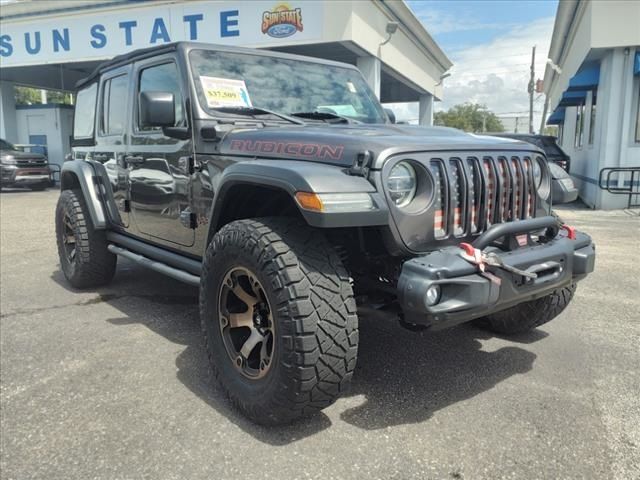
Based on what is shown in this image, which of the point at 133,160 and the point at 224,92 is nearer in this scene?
the point at 224,92

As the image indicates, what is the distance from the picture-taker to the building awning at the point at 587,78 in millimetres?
13281

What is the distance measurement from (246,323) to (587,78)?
1337cm

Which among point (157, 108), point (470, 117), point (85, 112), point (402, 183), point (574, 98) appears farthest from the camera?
point (470, 117)

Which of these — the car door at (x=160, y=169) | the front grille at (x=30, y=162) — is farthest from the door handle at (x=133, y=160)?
the front grille at (x=30, y=162)

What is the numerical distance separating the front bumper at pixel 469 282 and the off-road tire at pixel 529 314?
2.47ft

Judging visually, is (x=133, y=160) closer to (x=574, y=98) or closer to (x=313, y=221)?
(x=313, y=221)

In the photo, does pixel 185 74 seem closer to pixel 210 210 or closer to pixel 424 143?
pixel 210 210

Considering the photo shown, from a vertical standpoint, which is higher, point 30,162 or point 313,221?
point 313,221

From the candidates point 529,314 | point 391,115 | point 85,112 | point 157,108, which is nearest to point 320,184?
point 157,108

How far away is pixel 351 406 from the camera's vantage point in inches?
113

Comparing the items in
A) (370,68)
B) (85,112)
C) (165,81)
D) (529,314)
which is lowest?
(529,314)

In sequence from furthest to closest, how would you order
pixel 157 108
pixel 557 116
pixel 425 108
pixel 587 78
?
pixel 425 108 → pixel 557 116 → pixel 587 78 → pixel 157 108

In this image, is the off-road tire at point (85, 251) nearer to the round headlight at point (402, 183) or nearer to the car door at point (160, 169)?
the car door at point (160, 169)

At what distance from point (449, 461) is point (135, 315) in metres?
2.91
